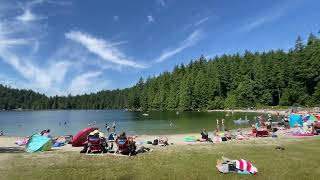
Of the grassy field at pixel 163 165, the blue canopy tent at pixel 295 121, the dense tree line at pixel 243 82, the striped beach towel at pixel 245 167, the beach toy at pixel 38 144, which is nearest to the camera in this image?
the grassy field at pixel 163 165

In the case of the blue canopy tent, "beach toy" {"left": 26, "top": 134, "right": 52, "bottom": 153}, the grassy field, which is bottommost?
the grassy field

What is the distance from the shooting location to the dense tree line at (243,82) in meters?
99.9

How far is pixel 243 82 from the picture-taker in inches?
4943

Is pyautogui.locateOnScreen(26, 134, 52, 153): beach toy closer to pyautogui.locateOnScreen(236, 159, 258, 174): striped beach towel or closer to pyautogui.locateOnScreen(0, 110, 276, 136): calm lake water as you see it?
pyautogui.locateOnScreen(236, 159, 258, 174): striped beach towel

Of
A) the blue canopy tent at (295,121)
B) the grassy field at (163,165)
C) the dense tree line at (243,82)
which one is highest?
the dense tree line at (243,82)

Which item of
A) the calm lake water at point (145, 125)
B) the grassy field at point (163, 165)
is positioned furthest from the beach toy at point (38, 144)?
the calm lake water at point (145, 125)

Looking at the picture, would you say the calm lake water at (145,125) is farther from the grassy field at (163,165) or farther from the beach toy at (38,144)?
the grassy field at (163,165)

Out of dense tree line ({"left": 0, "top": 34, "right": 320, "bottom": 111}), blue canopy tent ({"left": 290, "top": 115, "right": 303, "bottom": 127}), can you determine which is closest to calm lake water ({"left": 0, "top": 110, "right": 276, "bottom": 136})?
blue canopy tent ({"left": 290, "top": 115, "right": 303, "bottom": 127})

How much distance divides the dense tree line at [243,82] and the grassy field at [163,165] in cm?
7946

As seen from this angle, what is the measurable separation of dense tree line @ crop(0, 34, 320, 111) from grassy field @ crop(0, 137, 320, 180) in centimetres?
7946

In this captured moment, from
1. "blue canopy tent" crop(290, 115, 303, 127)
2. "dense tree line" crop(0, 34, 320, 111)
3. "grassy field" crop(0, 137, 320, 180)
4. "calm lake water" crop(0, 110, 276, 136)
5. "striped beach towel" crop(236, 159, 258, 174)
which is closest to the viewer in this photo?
"grassy field" crop(0, 137, 320, 180)

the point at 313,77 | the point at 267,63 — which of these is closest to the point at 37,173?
the point at 313,77

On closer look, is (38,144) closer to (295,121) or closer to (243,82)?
(295,121)

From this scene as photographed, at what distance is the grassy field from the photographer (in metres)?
14.5
